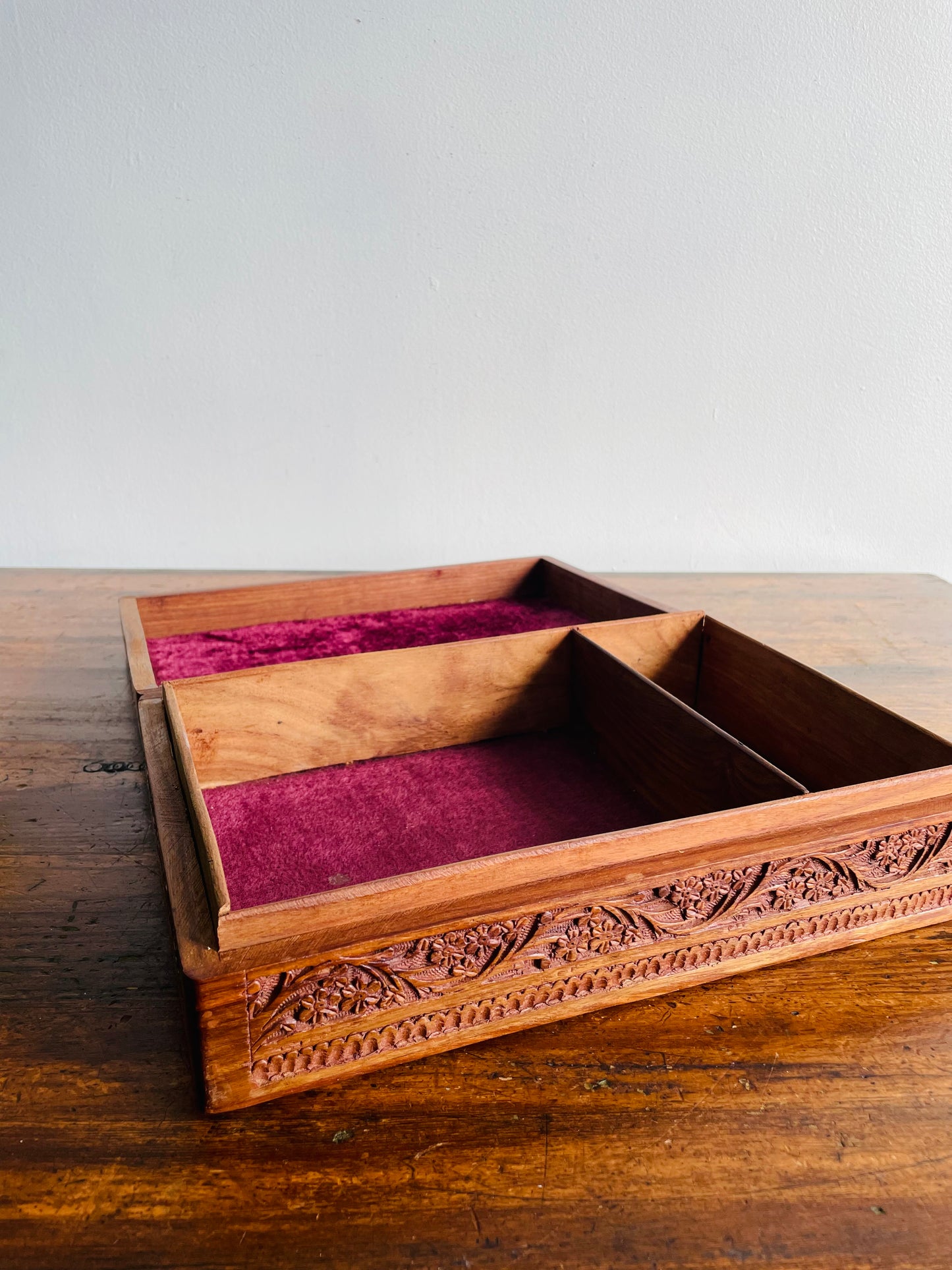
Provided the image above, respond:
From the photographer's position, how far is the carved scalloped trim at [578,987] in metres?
0.74

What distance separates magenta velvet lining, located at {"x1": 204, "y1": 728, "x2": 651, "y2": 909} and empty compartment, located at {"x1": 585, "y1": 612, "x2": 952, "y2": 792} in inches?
7.9

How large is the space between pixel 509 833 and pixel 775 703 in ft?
1.42

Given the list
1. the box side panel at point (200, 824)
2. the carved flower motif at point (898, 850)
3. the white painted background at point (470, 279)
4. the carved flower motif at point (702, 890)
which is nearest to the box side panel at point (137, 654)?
the box side panel at point (200, 824)

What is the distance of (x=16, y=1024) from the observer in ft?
2.69

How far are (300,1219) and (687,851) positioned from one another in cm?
42

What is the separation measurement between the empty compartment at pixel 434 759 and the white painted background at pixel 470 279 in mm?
1371

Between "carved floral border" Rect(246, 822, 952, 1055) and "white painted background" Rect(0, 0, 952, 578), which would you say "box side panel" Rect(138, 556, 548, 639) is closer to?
"white painted background" Rect(0, 0, 952, 578)

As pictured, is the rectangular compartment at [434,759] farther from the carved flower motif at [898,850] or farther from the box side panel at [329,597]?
the box side panel at [329,597]

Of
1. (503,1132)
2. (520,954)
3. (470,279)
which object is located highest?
(470,279)

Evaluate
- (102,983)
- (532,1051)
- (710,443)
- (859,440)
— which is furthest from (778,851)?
(859,440)

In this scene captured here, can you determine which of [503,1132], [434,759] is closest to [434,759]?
[434,759]

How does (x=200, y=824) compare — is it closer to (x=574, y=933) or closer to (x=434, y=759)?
(x=574, y=933)

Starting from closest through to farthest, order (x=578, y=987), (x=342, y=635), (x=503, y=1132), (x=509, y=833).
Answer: (x=503, y=1132) → (x=578, y=987) → (x=509, y=833) → (x=342, y=635)

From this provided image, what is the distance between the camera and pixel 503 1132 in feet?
2.37
